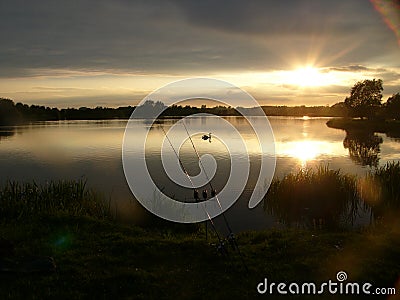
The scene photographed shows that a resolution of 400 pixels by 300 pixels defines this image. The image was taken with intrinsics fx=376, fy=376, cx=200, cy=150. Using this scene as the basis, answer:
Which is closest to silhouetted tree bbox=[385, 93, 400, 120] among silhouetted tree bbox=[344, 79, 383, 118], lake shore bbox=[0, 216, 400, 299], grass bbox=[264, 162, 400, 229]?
silhouetted tree bbox=[344, 79, 383, 118]

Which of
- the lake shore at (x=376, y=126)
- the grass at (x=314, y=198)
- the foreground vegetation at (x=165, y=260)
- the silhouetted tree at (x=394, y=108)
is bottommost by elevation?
the grass at (x=314, y=198)

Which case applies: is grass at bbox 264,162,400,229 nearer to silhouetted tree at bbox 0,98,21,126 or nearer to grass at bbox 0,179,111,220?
grass at bbox 0,179,111,220

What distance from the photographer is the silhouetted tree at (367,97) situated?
84625mm

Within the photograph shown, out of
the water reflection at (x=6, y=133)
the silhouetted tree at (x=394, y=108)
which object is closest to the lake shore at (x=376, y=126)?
the silhouetted tree at (x=394, y=108)

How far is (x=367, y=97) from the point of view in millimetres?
85125

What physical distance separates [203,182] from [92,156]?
52.1ft

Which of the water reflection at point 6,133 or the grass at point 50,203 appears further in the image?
the water reflection at point 6,133

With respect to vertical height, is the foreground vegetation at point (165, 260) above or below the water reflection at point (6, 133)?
below

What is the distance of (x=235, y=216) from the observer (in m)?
15.8

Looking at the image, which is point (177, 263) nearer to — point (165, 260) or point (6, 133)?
point (165, 260)

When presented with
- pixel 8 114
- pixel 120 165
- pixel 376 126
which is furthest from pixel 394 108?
pixel 8 114

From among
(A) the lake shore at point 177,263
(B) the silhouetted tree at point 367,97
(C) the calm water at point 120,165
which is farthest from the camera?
(B) the silhouetted tree at point 367,97

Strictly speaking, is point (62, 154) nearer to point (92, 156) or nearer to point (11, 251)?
point (92, 156)

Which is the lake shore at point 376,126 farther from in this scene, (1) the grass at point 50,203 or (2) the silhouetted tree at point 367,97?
(1) the grass at point 50,203
